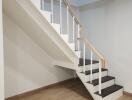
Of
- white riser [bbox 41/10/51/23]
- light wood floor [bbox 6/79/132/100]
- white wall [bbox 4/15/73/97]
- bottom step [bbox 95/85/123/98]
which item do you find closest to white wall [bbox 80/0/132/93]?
bottom step [bbox 95/85/123/98]

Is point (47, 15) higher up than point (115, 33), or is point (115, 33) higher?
point (47, 15)

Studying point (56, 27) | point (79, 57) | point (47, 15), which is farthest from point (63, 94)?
point (47, 15)

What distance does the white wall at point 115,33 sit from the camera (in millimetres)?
3500

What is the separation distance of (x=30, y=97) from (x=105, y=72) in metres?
2.20

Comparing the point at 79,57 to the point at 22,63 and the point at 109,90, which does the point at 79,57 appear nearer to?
the point at 109,90

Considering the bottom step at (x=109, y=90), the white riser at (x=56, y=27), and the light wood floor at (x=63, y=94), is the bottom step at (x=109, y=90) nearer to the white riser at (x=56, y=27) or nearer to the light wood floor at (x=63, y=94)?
the light wood floor at (x=63, y=94)

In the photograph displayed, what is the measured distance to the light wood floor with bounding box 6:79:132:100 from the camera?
3.33 meters

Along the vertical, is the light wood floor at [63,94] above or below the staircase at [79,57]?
below

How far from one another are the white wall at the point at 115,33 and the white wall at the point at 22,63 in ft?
5.77

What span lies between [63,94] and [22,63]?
1.36m

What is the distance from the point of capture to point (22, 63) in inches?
135

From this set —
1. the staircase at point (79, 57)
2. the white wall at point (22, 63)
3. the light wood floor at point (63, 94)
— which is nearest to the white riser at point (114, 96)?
the staircase at point (79, 57)

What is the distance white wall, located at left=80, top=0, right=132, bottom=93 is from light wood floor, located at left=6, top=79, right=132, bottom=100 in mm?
733

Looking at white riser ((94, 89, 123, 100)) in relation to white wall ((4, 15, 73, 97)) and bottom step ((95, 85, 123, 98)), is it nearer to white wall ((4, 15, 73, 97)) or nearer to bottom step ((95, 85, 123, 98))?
bottom step ((95, 85, 123, 98))
